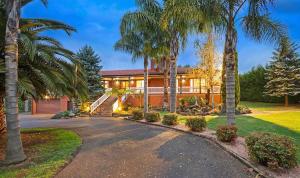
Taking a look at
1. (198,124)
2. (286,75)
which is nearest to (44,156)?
(198,124)

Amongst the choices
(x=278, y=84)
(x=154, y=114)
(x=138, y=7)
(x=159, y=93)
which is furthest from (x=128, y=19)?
(x=278, y=84)

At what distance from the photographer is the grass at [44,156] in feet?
17.9

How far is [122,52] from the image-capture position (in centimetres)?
1823

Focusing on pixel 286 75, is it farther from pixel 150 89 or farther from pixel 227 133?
pixel 227 133

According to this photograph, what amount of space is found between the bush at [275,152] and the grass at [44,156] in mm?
5071

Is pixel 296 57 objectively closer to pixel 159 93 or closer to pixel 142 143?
pixel 159 93

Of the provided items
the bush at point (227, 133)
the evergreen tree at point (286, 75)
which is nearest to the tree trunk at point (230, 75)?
the bush at point (227, 133)

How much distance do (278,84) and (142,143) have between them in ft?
74.6

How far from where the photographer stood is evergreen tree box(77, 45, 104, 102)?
24797 mm

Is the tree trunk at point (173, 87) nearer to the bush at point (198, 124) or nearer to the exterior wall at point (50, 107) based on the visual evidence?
the bush at point (198, 124)

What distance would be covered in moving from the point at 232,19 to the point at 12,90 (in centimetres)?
844

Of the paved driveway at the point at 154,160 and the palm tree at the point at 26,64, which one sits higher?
the palm tree at the point at 26,64

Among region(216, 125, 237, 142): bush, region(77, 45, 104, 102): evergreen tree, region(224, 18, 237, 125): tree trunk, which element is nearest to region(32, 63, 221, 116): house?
region(77, 45, 104, 102): evergreen tree

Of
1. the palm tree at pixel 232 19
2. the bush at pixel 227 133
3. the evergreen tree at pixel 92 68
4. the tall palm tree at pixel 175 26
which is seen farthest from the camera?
the evergreen tree at pixel 92 68
